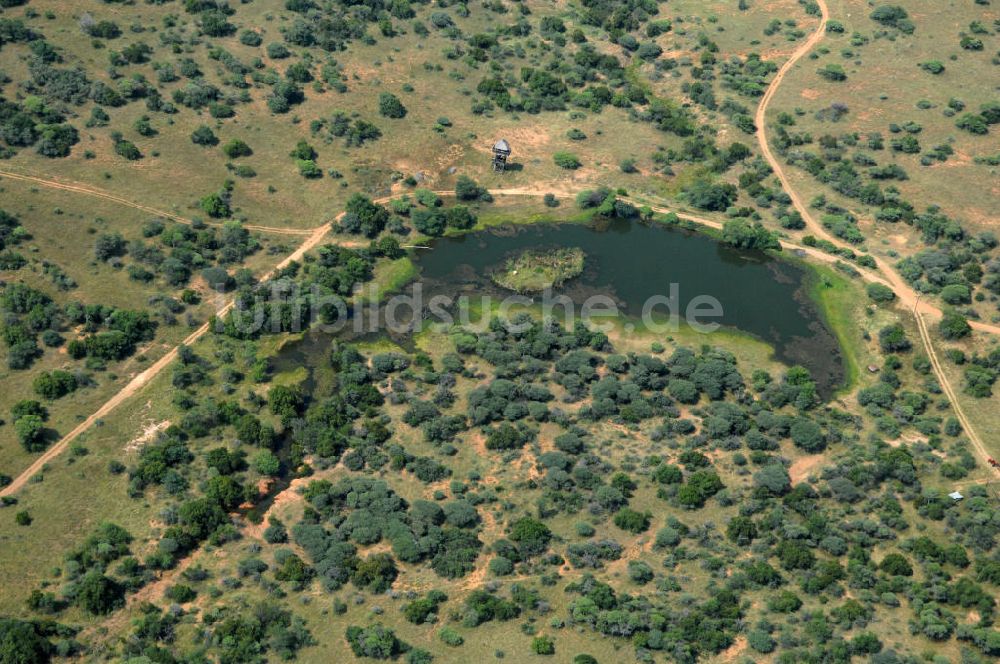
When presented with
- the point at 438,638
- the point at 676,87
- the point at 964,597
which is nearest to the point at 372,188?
the point at 676,87

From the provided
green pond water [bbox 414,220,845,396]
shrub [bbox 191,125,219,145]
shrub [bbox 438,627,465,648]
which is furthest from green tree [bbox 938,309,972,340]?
shrub [bbox 191,125,219,145]

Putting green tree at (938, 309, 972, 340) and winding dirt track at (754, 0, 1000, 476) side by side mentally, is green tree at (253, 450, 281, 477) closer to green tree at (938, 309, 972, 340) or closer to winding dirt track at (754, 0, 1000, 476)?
winding dirt track at (754, 0, 1000, 476)

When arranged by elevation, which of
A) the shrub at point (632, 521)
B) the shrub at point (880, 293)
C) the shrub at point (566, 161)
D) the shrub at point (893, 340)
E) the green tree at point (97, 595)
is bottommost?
the green tree at point (97, 595)

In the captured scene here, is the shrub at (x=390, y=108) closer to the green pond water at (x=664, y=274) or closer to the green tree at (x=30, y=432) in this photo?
the green pond water at (x=664, y=274)

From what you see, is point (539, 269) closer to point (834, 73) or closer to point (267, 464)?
point (267, 464)

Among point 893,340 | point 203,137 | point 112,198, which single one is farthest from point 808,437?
point 112,198

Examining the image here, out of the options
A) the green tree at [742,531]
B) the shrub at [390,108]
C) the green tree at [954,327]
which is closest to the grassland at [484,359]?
the shrub at [390,108]
